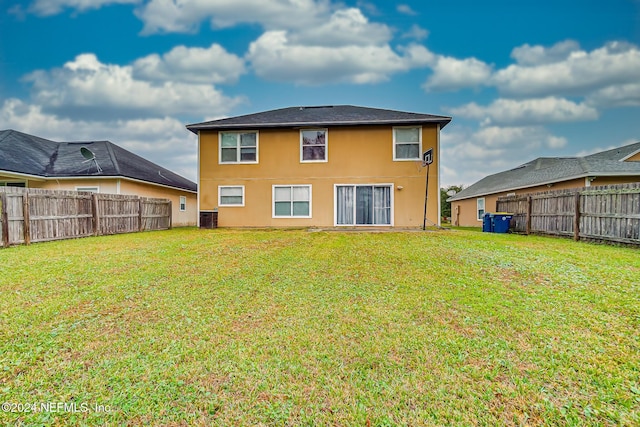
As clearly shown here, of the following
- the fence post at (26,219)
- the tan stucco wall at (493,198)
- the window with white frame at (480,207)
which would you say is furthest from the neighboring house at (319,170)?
the window with white frame at (480,207)

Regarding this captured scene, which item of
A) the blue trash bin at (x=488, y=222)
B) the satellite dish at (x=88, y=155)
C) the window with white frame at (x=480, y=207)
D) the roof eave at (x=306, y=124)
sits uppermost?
the roof eave at (x=306, y=124)

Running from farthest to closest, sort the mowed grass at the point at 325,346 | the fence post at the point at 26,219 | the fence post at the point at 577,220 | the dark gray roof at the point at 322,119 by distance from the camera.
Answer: the dark gray roof at the point at 322,119 → the fence post at the point at 577,220 → the fence post at the point at 26,219 → the mowed grass at the point at 325,346

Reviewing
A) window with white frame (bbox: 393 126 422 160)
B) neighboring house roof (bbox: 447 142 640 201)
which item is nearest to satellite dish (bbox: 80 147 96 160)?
window with white frame (bbox: 393 126 422 160)

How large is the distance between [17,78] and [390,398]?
23.5 m

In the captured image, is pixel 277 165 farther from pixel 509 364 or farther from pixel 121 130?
pixel 121 130

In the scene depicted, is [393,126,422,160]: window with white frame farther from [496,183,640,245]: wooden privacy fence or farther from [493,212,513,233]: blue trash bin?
[496,183,640,245]: wooden privacy fence

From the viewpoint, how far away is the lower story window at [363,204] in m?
13.6

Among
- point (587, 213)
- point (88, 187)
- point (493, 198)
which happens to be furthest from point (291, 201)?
point (493, 198)

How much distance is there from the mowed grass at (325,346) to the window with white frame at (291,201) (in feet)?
28.6

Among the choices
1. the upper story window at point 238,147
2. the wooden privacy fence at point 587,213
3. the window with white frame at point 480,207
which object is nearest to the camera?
the wooden privacy fence at point 587,213

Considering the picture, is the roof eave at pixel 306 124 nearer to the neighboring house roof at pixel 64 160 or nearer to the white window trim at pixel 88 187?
the neighboring house roof at pixel 64 160

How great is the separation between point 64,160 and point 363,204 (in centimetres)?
1707

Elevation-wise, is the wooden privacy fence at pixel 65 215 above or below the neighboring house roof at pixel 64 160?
below

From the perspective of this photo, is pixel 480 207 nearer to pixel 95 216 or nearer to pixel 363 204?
pixel 363 204
